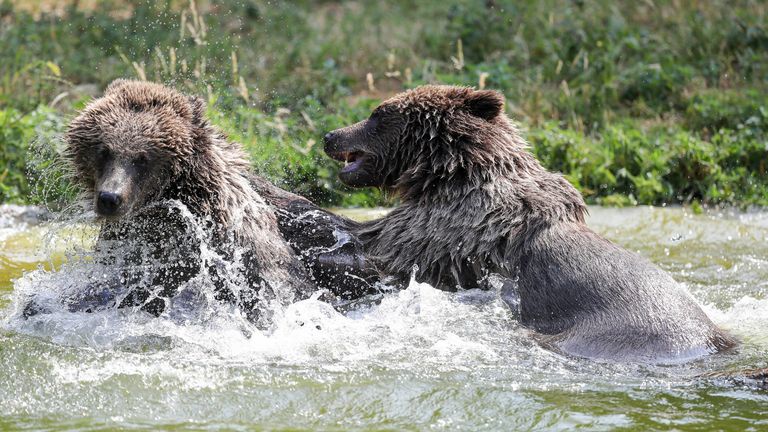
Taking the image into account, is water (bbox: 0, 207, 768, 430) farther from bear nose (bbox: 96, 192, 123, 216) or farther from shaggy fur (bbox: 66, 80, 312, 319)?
bear nose (bbox: 96, 192, 123, 216)

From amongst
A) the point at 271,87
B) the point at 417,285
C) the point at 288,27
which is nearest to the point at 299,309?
the point at 417,285

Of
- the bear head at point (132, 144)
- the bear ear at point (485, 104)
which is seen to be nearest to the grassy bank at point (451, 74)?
the bear ear at point (485, 104)

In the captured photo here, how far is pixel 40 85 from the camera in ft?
38.3

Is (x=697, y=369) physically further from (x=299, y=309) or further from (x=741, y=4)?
(x=741, y=4)

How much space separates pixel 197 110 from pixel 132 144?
1.95 feet

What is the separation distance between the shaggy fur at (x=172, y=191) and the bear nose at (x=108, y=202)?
6 centimetres

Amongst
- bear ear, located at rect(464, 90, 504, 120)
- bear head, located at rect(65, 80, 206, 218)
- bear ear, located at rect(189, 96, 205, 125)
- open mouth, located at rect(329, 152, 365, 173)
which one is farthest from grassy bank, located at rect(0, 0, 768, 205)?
bear head, located at rect(65, 80, 206, 218)

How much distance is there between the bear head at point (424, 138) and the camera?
24.8 ft

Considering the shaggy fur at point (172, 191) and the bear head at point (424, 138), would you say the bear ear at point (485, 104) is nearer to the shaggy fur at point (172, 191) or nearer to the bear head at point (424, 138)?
the bear head at point (424, 138)

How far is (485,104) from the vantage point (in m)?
7.66

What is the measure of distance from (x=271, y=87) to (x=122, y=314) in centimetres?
600

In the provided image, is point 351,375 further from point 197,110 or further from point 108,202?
point 197,110

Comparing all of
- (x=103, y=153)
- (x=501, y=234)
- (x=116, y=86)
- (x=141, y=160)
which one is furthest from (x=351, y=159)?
(x=103, y=153)

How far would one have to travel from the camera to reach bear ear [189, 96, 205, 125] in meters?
6.68
